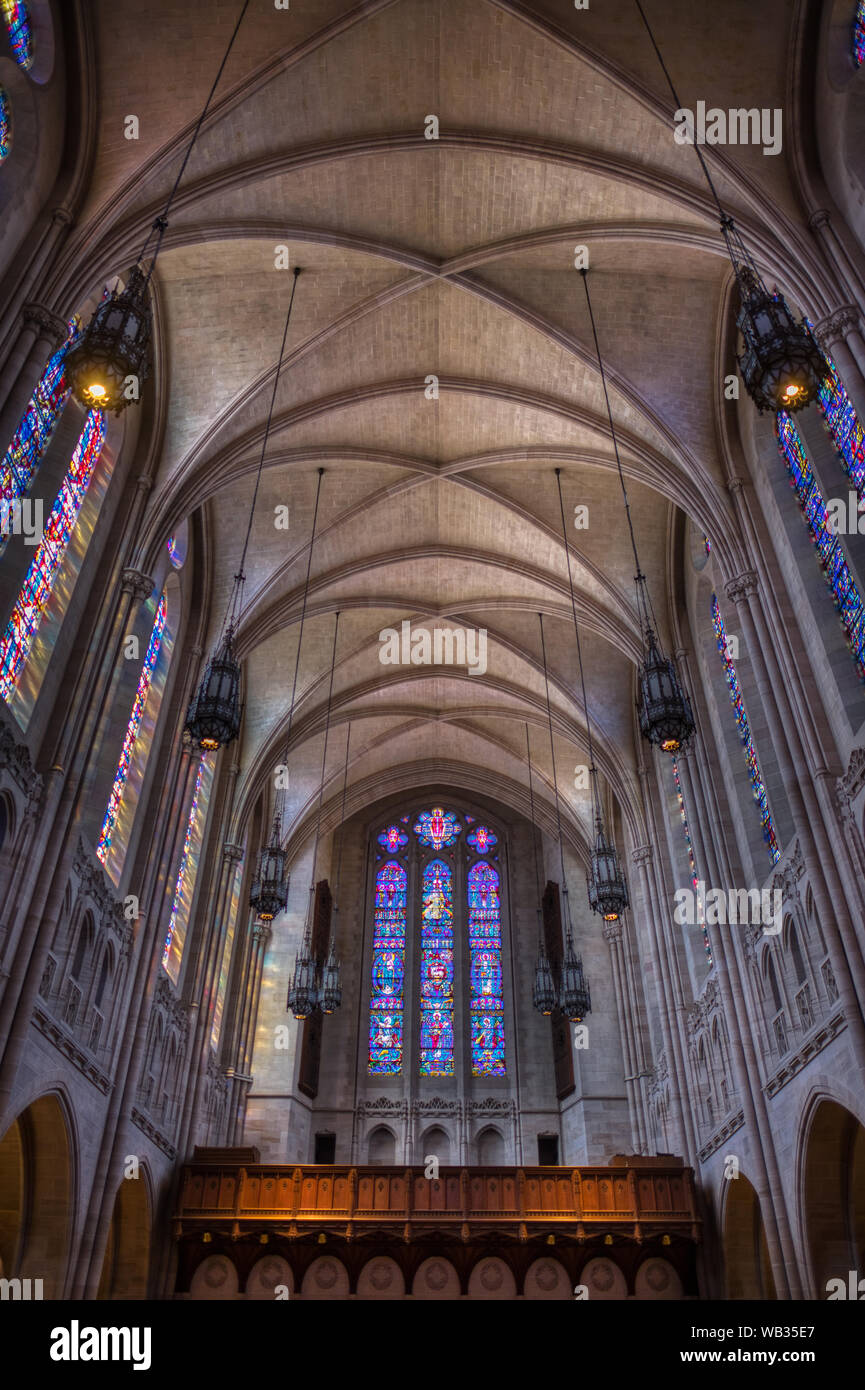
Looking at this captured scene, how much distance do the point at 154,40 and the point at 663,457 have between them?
30.3 ft

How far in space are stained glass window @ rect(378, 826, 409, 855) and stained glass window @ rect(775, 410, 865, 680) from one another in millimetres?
17909

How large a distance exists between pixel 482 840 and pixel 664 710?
1859 centimetres

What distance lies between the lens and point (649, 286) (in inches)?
632

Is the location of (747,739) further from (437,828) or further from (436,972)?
(437,828)

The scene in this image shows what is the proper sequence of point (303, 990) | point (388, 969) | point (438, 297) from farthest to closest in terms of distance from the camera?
point (388, 969), point (303, 990), point (438, 297)

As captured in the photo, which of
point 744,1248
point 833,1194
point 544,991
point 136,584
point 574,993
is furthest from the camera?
point 544,991

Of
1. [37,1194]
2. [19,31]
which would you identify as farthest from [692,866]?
[19,31]

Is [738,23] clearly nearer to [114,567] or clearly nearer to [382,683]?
[114,567]

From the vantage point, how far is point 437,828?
3019 centimetres

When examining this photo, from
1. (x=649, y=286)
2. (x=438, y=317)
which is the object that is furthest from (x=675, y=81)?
(x=438, y=317)

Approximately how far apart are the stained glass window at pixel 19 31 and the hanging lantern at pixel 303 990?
46.8 ft

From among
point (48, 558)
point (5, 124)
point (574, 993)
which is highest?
point (5, 124)

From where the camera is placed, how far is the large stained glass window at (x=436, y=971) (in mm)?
26562
